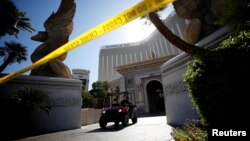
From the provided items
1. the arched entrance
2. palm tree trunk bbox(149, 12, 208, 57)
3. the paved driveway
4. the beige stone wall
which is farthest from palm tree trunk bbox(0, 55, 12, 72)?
the arched entrance

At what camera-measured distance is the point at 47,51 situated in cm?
1398

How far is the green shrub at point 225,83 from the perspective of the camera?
3176mm

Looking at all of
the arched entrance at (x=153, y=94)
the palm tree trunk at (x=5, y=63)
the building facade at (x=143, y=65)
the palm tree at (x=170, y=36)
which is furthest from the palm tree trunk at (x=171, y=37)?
the arched entrance at (x=153, y=94)

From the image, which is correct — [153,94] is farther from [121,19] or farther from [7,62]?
[121,19]

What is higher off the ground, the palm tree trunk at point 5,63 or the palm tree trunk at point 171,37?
the palm tree trunk at point 5,63

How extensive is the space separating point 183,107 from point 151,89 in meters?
19.5

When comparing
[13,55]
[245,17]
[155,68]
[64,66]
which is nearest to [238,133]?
[245,17]

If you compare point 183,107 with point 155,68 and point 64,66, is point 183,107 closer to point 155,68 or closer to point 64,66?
point 64,66

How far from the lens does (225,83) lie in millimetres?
3367

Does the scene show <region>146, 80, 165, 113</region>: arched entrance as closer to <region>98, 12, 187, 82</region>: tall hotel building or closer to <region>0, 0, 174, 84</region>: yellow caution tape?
<region>0, 0, 174, 84</region>: yellow caution tape

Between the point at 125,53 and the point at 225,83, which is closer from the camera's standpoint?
the point at 225,83

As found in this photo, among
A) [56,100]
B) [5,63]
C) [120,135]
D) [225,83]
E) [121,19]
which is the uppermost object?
[5,63]

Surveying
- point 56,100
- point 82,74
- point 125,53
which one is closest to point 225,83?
point 56,100

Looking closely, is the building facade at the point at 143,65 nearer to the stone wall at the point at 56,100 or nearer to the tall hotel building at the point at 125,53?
the tall hotel building at the point at 125,53
